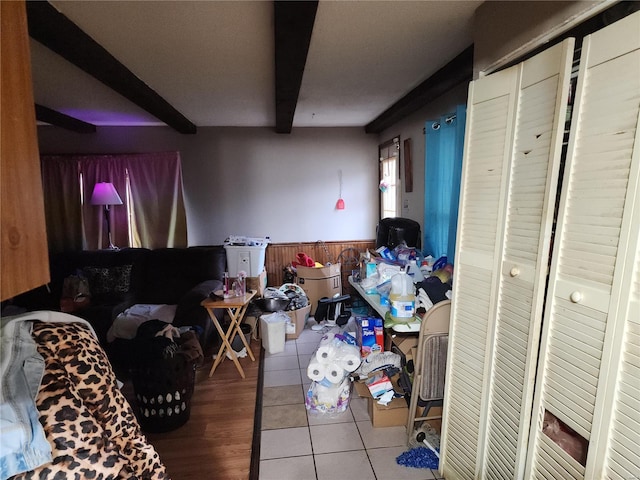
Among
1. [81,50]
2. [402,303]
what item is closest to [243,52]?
[81,50]

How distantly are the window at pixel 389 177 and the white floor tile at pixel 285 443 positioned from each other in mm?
2609

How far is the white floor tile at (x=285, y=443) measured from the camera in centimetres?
195

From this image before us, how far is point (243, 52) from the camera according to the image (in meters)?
2.09

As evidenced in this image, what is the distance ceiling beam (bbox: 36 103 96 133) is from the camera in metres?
3.24

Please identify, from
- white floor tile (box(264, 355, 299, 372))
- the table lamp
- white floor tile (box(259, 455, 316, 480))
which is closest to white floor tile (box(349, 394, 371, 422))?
white floor tile (box(259, 455, 316, 480))

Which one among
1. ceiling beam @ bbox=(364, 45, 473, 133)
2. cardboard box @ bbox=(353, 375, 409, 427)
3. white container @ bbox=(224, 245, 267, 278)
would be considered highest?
ceiling beam @ bbox=(364, 45, 473, 133)

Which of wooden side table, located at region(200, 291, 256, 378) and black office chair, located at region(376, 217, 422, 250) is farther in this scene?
black office chair, located at region(376, 217, 422, 250)

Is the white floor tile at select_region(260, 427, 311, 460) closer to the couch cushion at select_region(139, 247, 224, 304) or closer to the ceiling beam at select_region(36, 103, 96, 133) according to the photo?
the couch cushion at select_region(139, 247, 224, 304)

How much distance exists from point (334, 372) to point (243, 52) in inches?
81.8

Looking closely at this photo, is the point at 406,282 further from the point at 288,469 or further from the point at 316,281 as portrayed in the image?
the point at 316,281

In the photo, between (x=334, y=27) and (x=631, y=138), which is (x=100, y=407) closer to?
(x=631, y=138)

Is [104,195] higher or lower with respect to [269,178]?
lower

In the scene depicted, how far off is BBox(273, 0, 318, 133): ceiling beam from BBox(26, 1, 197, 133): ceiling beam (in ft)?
3.30

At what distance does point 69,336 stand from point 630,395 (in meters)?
1.45
